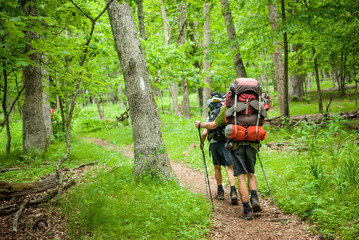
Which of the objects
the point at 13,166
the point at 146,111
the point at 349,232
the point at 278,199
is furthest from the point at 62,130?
the point at 349,232

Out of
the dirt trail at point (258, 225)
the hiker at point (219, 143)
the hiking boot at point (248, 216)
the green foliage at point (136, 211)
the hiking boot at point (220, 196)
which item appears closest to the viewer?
the green foliage at point (136, 211)

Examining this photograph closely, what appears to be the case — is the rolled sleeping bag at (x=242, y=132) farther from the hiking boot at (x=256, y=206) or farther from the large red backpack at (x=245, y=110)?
the hiking boot at (x=256, y=206)

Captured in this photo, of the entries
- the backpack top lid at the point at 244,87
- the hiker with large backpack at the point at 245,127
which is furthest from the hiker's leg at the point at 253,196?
the backpack top lid at the point at 244,87

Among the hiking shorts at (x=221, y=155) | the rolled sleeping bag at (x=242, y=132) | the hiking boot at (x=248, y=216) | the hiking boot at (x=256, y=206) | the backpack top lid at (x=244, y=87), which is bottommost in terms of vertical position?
the hiking boot at (x=248, y=216)

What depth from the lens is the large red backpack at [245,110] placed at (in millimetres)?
4469

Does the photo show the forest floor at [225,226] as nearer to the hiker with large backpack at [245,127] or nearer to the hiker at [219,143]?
the hiker with large backpack at [245,127]

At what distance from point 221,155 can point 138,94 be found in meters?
2.25

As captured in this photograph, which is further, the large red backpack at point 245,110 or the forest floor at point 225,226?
the large red backpack at point 245,110

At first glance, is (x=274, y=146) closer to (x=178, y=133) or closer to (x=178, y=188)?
(x=178, y=188)

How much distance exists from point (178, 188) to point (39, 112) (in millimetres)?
5184

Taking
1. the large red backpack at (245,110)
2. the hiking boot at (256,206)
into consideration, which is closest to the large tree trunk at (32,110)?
the large red backpack at (245,110)

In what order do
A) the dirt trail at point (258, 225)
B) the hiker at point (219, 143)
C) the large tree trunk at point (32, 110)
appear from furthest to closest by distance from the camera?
1. the large tree trunk at point (32, 110)
2. the hiker at point (219, 143)
3. the dirt trail at point (258, 225)

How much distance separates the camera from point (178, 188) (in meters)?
5.09

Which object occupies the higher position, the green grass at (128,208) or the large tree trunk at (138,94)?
the large tree trunk at (138,94)
